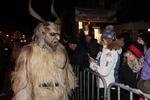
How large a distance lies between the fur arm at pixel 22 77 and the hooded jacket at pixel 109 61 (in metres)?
1.35

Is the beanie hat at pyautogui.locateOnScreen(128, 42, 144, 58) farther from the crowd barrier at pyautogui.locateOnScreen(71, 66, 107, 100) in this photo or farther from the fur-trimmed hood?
the crowd barrier at pyautogui.locateOnScreen(71, 66, 107, 100)

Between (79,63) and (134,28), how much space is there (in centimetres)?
1347

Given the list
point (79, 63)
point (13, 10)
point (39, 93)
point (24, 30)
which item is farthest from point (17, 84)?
point (24, 30)

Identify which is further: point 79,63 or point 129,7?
point 129,7

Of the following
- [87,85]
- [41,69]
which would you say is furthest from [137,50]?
[87,85]

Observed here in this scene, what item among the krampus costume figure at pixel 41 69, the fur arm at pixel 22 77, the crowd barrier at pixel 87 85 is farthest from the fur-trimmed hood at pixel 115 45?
the fur arm at pixel 22 77

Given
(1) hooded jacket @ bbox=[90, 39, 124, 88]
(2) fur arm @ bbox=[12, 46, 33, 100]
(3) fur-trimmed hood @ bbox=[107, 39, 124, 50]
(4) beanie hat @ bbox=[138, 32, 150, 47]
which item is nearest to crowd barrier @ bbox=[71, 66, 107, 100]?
(1) hooded jacket @ bbox=[90, 39, 124, 88]

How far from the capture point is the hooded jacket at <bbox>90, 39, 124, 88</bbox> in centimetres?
553

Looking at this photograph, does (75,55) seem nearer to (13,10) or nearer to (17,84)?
(17,84)

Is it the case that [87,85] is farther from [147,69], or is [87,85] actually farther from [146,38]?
[147,69]

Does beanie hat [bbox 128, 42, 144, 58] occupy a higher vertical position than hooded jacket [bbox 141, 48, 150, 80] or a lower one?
higher

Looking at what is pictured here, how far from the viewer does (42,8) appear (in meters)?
23.7

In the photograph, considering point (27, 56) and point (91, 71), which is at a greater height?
point (27, 56)

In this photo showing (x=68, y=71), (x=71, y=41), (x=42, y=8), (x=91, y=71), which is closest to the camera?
(x=68, y=71)
